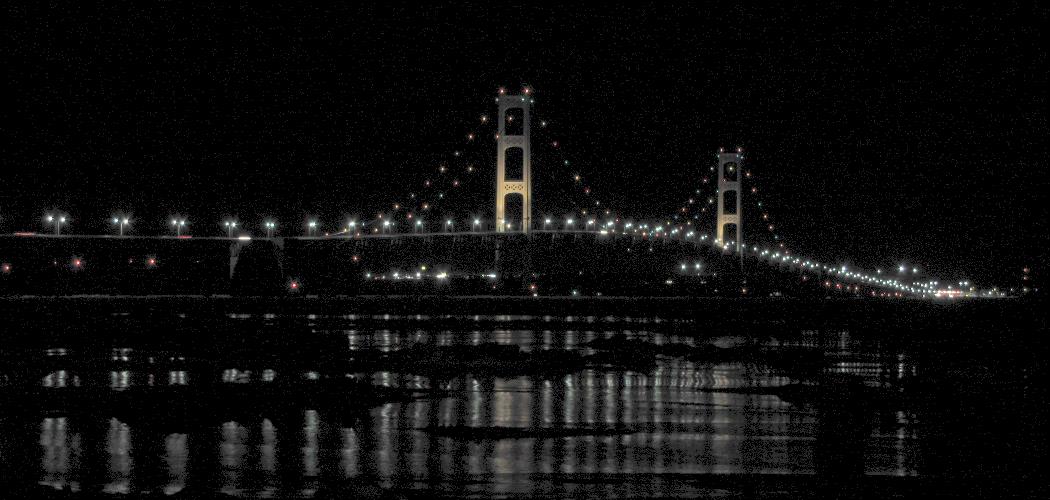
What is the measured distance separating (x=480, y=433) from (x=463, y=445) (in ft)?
2.23

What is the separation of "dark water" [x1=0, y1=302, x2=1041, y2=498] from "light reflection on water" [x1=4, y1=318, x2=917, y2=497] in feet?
0.08

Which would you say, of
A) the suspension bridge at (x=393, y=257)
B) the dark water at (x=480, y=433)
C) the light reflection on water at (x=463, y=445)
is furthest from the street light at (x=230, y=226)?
the light reflection on water at (x=463, y=445)

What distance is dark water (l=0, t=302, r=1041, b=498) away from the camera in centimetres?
919

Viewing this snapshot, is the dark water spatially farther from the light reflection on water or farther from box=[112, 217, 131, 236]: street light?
box=[112, 217, 131, 236]: street light

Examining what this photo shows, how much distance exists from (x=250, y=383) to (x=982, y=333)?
22.1 meters

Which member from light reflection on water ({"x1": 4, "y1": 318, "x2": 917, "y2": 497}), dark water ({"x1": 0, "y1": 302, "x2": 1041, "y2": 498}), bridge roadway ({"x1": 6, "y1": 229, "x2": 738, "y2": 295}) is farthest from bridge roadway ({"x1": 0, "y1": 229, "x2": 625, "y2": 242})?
light reflection on water ({"x1": 4, "y1": 318, "x2": 917, "y2": 497})

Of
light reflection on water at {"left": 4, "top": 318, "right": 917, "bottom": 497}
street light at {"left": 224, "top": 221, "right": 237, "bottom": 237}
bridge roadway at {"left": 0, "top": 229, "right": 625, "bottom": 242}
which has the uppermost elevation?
street light at {"left": 224, "top": 221, "right": 237, "bottom": 237}

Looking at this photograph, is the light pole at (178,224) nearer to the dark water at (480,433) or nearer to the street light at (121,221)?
the street light at (121,221)

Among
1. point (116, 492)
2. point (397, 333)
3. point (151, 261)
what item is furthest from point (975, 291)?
point (116, 492)

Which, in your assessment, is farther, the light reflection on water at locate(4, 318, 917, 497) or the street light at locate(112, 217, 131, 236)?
the street light at locate(112, 217, 131, 236)

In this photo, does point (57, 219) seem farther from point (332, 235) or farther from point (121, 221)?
point (332, 235)

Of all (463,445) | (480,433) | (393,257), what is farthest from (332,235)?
(463,445)

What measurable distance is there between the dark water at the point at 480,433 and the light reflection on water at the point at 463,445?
23 millimetres

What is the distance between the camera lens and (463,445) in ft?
35.4
